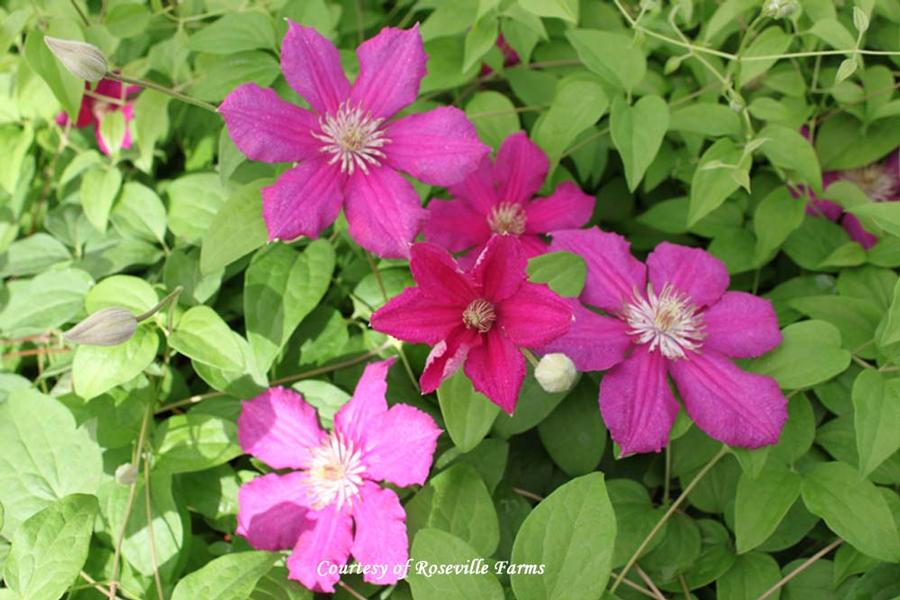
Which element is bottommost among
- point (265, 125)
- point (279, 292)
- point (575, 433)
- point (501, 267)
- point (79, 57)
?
point (575, 433)

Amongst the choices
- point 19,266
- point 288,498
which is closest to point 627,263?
point 288,498

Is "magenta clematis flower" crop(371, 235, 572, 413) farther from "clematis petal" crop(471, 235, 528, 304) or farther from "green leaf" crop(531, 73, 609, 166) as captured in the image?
"green leaf" crop(531, 73, 609, 166)

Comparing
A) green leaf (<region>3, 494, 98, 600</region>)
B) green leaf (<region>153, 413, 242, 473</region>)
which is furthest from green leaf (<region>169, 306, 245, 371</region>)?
green leaf (<region>3, 494, 98, 600</region>)

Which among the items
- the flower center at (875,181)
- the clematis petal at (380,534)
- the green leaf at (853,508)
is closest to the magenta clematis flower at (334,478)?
the clematis petal at (380,534)

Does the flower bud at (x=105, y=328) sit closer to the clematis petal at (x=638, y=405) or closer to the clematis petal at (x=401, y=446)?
the clematis petal at (x=401, y=446)

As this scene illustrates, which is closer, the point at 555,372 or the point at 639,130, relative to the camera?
the point at 555,372

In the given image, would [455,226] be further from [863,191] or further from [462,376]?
[863,191]

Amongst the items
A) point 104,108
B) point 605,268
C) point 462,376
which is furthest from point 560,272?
point 104,108
